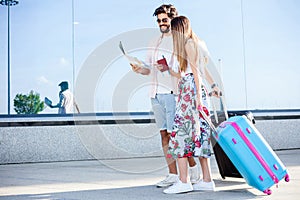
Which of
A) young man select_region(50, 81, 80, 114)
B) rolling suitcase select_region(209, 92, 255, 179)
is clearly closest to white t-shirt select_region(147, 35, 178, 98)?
rolling suitcase select_region(209, 92, 255, 179)

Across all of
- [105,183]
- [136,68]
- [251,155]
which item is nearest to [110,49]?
[105,183]

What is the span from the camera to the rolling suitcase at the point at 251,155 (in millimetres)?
3465

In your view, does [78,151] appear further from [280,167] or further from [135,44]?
[280,167]

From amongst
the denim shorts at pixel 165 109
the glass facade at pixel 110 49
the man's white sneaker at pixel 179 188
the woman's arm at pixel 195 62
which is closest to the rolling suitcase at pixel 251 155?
the woman's arm at pixel 195 62

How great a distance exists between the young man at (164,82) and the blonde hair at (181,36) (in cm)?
18

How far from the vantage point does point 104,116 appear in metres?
6.93

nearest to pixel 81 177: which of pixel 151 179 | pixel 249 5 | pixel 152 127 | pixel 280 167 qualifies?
pixel 151 179

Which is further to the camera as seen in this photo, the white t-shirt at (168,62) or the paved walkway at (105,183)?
the white t-shirt at (168,62)

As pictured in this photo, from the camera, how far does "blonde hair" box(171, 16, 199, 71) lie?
3.73 metres

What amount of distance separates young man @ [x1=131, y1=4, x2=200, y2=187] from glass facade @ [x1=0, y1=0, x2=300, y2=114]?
5.71 ft

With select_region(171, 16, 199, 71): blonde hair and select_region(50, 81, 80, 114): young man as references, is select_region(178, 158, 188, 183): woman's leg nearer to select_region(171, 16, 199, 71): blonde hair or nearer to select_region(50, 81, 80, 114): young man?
select_region(171, 16, 199, 71): blonde hair

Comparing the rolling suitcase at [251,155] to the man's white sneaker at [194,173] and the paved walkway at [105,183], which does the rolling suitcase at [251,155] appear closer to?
the paved walkway at [105,183]

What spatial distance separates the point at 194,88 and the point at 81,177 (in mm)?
1665

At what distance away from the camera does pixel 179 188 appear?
3.73m
